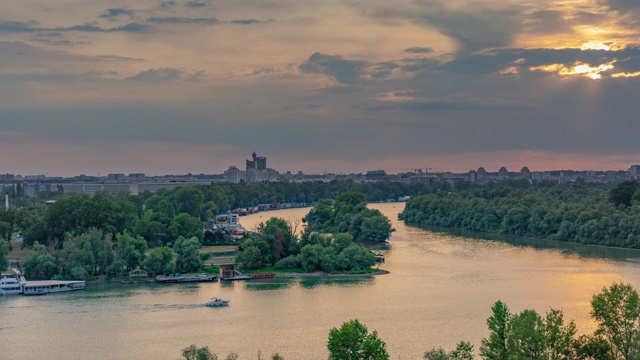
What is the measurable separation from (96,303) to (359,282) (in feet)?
29.1

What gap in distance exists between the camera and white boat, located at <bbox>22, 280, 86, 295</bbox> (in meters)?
25.5

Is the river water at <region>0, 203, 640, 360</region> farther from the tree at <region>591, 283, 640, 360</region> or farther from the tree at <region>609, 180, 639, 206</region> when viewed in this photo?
the tree at <region>609, 180, 639, 206</region>

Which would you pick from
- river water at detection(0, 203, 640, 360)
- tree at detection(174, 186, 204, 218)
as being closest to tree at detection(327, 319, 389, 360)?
river water at detection(0, 203, 640, 360)

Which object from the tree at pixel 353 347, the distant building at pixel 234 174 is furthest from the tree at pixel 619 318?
the distant building at pixel 234 174

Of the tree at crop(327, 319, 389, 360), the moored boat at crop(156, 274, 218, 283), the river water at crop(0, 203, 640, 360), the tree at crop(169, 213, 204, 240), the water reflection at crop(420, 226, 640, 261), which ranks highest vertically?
the tree at crop(169, 213, 204, 240)

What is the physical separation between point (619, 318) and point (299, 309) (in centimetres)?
1025

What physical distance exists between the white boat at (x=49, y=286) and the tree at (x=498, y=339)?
1665 cm

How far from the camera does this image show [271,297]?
24234 mm

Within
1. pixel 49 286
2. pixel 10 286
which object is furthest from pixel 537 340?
pixel 10 286

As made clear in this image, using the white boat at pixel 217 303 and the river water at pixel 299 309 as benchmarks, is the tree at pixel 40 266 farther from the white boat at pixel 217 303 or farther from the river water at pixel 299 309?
the white boat at pixel 217 303

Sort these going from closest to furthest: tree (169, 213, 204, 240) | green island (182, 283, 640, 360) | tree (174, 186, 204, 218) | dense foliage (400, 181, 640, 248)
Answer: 1. green island (182, 283, 640, 360)
2. tree (169, 213, 204, 240)
3. dense foliage (400, 181, 640, 248)
4. tree (174, 186, 204, 218)

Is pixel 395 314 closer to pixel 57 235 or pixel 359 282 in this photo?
pixel 359 282

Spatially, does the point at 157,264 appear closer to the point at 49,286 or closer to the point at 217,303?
the point at 49,286

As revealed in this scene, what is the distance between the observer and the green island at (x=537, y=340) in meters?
13.0
